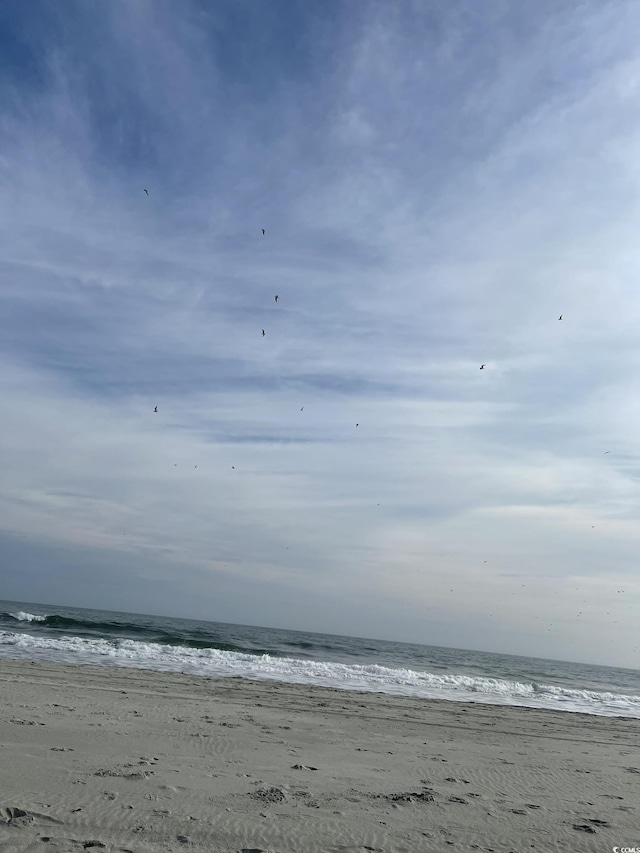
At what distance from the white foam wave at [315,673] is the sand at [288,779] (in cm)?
671

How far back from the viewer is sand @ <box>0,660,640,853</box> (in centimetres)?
501

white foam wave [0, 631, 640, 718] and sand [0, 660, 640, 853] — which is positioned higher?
sand [0, 660, 640, 853]

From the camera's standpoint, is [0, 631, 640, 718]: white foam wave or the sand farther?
[0, 631, 640, 718]: white foam wave

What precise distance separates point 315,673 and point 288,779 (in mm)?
17105

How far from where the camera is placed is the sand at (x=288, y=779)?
5.01m

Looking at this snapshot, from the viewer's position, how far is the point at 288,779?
6.78 m

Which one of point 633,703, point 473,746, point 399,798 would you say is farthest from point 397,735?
point 633,703

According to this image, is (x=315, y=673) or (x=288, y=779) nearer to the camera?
(x=288, y=779)

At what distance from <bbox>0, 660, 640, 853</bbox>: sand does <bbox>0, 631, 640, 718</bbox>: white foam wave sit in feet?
22.0

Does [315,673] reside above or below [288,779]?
below

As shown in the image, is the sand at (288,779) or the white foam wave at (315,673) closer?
the sand at (288,779)

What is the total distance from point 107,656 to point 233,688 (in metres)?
8.98

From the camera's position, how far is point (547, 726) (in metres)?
13.6

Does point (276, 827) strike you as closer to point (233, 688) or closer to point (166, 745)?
point (166, 745)
